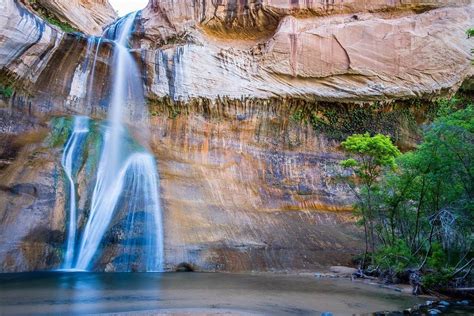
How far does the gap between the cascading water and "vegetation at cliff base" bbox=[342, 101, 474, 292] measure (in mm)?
8754

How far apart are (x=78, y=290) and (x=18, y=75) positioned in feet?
44.4

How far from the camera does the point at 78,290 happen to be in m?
11.8

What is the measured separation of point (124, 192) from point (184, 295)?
9.47 meters

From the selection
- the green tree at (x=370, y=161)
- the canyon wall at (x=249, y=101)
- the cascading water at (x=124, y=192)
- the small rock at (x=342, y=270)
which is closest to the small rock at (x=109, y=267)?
the cascading water at (x=124, y=192)

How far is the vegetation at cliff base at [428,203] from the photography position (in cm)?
1236

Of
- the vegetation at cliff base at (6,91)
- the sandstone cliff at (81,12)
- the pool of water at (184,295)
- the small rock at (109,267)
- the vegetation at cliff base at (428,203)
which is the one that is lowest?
the pool of water at (184,295)

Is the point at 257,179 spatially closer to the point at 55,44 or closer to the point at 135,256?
the point at 135,256

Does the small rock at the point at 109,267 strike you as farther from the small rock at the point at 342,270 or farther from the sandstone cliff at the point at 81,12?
the sandstone cliff at the point at 81,12

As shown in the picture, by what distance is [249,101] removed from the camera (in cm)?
2555

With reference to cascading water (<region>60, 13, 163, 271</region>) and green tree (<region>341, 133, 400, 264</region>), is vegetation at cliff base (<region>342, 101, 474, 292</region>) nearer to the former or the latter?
green tree (<region>341, 133, 400, 264</region>)

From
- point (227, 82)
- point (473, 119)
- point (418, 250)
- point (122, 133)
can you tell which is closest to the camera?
point (473, 119)

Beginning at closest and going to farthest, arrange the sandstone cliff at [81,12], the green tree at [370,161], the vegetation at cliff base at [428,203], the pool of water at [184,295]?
the pool of water at [184,295] < the vegetation at cliff base at [428,203] < the green tree at [370,161] < the sandstone cliff at [81,12]

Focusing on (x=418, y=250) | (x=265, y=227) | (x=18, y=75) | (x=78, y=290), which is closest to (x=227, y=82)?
(x=265, y=227)

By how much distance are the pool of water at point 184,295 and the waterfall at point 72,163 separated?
1.79 m
